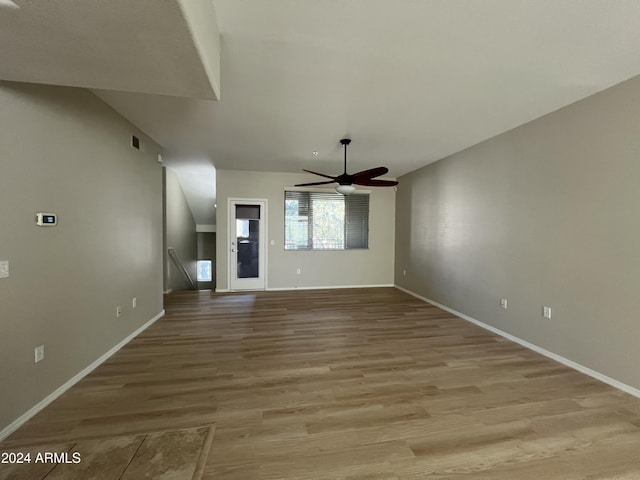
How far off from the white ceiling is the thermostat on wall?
992 millimetres

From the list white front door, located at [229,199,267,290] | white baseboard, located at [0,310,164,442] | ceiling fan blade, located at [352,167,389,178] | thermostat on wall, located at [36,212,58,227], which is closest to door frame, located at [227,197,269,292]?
white front door, located at [229,199,267,290]

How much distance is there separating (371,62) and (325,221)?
443 cm

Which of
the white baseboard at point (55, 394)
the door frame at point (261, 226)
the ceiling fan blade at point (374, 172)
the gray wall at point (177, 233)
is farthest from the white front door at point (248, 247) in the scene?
the ceiling fan blade at point (374, 172)

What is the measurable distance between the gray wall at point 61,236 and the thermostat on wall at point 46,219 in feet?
0.15

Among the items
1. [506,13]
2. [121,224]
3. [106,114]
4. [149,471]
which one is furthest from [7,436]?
[506,13]

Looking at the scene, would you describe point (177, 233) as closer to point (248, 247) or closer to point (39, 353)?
point (248, 247)

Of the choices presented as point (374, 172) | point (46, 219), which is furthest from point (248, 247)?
point (46, 219)

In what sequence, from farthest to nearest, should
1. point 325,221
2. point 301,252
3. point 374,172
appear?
point 325,221, point 301,252, point 374,172

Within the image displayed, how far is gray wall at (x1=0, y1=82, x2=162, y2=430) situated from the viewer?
1.82 metres

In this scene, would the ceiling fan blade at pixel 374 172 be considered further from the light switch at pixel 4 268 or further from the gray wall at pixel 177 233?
the gray wall at pixel 177 233

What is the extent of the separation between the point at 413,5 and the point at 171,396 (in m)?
3.35

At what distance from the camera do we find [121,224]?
3145mm

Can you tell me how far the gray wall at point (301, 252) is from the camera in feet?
19.2

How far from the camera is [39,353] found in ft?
6.63
